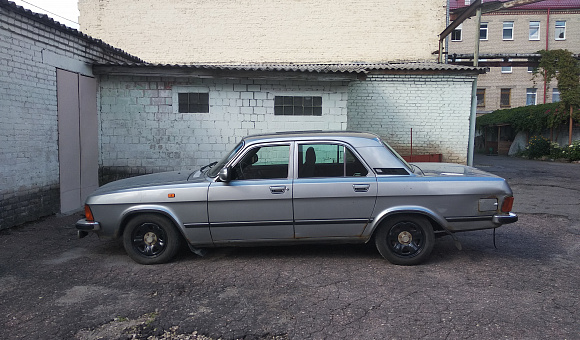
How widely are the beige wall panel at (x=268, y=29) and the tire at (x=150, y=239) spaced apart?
13907 millimetres

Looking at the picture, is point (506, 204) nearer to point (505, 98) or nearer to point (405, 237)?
point (405, 237)

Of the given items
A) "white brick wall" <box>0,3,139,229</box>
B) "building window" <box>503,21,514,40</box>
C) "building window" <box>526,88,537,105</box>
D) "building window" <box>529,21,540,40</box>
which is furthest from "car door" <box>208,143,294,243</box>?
"building window" <box>529,21,540,40</box>

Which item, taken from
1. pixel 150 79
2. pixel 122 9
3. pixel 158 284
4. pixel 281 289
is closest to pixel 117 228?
pixel 158 284

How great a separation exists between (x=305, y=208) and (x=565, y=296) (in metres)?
2.56

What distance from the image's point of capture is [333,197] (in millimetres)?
4574

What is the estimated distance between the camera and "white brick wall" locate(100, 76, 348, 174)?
9.65 metres

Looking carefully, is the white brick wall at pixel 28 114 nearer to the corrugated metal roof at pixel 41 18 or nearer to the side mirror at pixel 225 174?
the corrugated metal roof at pixel 41 18

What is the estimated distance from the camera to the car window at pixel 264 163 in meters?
4.72

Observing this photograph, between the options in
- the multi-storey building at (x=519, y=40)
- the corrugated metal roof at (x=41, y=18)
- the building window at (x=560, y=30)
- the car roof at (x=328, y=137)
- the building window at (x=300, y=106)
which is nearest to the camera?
the car roof at (x=328, y=137)

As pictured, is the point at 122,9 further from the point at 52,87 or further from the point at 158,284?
the point at 158,284

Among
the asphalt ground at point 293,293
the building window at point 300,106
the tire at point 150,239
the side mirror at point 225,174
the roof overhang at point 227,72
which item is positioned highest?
the roof overhang at point 227,72

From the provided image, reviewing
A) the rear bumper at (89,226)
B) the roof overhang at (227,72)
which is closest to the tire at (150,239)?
the rear bumper at (89,226)

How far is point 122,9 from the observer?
17.8 m

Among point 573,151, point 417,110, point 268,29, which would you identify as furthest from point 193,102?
point 573,151
